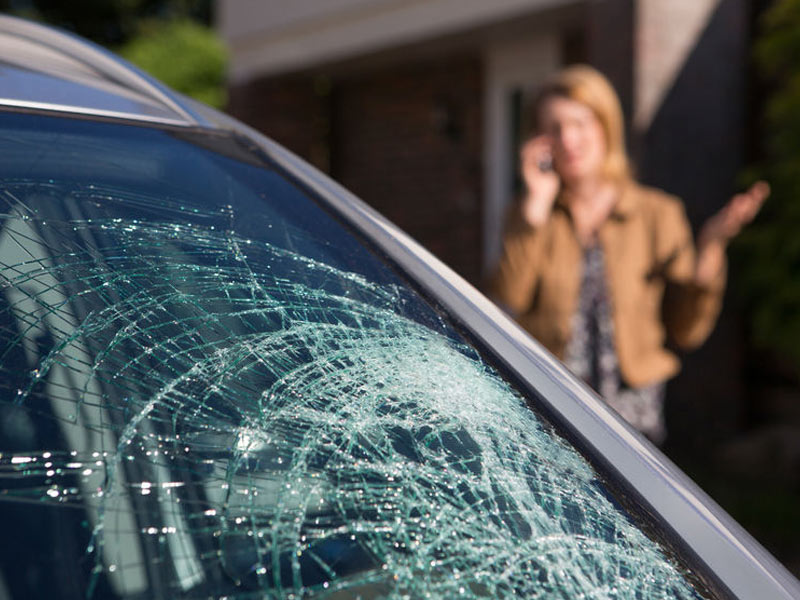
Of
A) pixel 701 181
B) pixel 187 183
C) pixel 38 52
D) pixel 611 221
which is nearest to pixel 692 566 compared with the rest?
pixel 187 183

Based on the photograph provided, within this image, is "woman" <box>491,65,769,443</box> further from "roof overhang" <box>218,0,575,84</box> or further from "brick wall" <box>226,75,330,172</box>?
"brick wall" <box>226,75,330,172</box>

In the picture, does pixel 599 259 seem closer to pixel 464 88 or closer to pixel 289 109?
pixel 464 88

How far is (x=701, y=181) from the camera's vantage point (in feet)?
18.9

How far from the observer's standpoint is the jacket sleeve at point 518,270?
3.12 m

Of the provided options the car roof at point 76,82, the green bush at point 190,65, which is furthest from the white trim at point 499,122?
the green bush at point 190,65

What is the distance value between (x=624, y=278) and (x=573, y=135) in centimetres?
45

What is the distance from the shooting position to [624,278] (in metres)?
3.08

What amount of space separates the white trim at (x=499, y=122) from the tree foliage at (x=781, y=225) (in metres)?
3.24

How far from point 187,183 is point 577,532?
641 millimetres

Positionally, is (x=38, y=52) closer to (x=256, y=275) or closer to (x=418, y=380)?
(x=256, y=275)

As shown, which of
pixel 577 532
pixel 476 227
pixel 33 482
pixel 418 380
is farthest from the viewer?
pixel 476 227

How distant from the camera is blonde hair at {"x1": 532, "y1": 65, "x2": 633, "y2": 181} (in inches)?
123

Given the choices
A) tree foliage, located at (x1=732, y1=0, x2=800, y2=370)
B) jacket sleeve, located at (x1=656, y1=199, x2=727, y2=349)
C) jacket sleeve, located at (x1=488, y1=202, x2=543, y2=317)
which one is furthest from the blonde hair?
tree foliage, located at (x1=732, y1=0, x2=800, y2=370)

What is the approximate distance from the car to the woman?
175 centimetres
